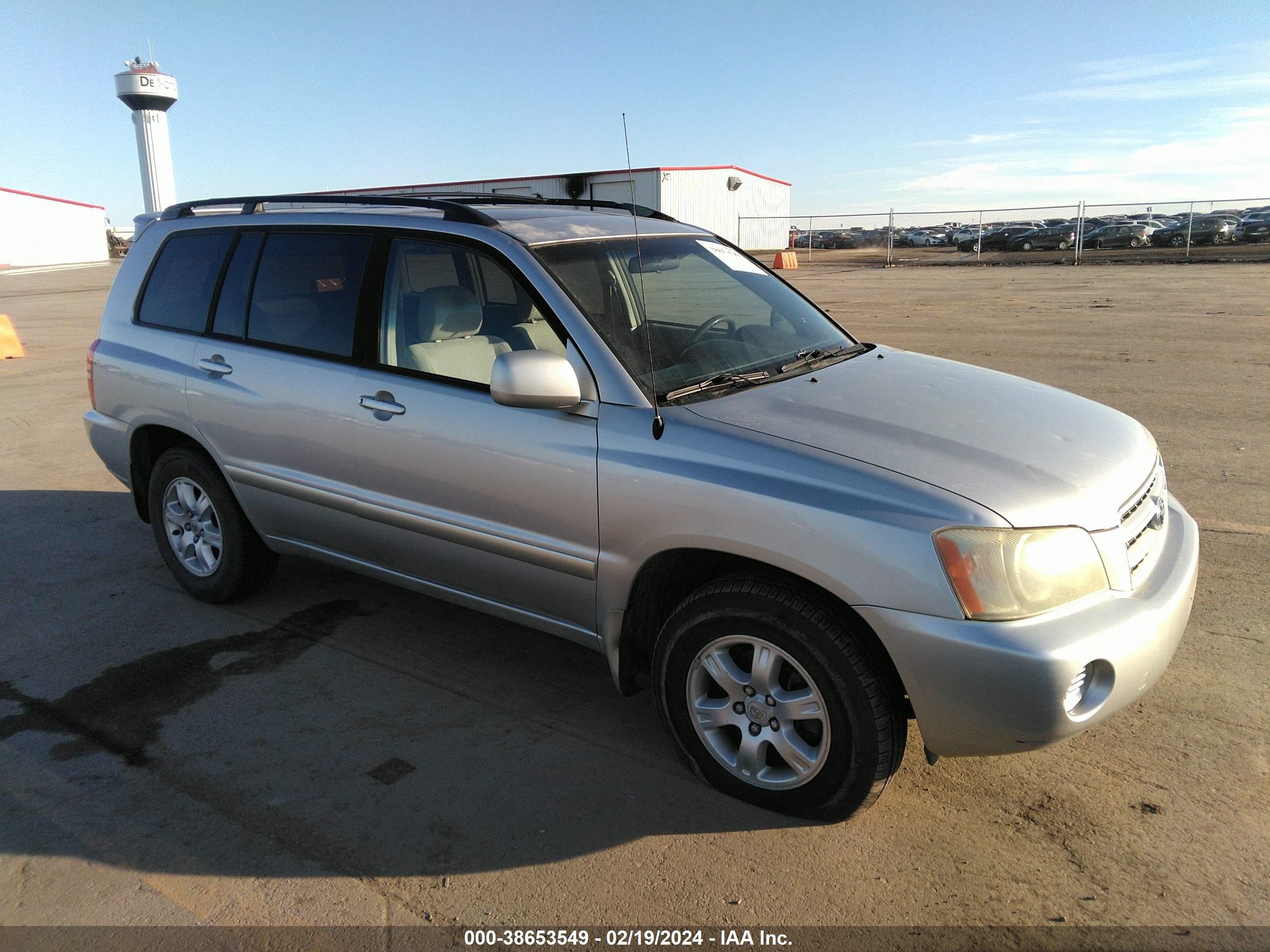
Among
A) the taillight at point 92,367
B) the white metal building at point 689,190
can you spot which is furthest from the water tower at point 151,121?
the taillight at point 92,367

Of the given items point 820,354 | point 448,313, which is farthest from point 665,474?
point 448,313

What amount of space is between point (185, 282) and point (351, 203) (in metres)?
1.06

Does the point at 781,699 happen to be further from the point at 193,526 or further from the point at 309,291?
the point at 193,526

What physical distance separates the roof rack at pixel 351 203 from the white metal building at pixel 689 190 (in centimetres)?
3295

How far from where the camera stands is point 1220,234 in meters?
33.1

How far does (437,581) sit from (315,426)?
A: 84 centimetres

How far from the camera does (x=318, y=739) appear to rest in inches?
140

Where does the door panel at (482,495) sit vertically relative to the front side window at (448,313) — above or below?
below

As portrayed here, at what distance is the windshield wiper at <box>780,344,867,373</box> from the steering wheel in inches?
12.1

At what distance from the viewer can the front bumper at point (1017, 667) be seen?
2.53m

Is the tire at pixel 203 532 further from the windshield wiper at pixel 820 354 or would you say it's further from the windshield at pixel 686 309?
the windshield wiper at pixel 820 354

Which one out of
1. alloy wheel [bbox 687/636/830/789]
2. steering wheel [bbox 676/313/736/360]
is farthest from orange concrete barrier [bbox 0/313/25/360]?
alloy wheel [bbox 687/636/830/789]

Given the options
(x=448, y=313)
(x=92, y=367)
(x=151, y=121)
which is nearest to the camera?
(x=448, y=313)

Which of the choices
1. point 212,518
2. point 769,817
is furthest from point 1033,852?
point 212,518
